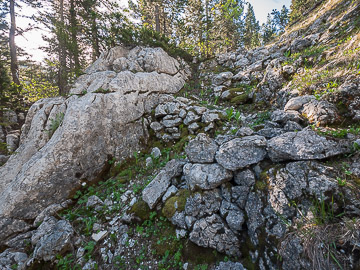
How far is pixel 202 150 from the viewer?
181 inches

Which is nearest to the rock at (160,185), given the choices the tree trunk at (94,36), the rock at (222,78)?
the rock at (222,78)

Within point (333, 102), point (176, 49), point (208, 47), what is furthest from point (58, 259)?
point (208, 47)

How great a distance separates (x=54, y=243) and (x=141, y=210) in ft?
8.20

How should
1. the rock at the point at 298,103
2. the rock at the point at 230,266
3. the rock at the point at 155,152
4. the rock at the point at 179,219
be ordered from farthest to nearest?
the rock at the point at 155,152 → the rock at the point at 298,103 → the rock at the point at 179,219 → the rock at the point at 230,266

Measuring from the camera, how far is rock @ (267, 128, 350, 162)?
126 inches

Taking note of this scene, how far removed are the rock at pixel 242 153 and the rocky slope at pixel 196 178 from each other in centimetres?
3

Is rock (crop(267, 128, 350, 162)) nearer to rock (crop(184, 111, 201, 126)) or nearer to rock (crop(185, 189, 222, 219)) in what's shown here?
rock (crop(185, 189, 222, 219))

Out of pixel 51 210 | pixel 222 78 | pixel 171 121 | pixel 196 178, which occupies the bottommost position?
pixel 51 210

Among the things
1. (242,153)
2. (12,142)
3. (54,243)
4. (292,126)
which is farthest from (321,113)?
(12,142)

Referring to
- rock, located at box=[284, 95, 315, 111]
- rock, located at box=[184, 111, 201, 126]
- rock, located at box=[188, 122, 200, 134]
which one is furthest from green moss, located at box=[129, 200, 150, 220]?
rock, located at box=[284, 95, 315, 111]

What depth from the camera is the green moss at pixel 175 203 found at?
421 centimetres

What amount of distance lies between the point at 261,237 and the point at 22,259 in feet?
21.4

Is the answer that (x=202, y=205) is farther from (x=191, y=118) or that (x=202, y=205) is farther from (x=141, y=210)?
(x=191, y=118)

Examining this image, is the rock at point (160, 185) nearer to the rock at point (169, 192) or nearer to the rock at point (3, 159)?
the rock at point (169, 192)
